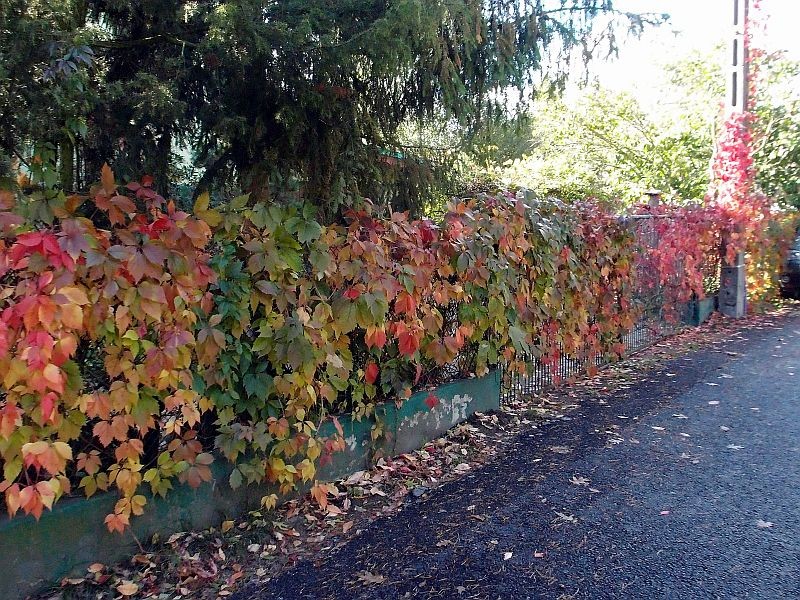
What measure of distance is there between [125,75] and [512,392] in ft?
13.1

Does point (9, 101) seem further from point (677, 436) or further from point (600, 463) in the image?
point (677, 436)

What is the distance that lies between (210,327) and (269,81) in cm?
191

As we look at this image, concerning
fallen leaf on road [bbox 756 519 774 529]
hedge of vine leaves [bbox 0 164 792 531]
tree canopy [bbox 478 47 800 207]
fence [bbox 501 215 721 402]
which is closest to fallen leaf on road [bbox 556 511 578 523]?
fallen leaf on road [bbox 756 519 774 529]

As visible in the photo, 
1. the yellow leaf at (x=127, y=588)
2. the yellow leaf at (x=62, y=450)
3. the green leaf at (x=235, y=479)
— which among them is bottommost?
the yellow leaf at (x=127, y=588)

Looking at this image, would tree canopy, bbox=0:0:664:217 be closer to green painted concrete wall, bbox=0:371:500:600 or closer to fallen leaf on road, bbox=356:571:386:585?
green painted concrete wall, bbox=0:371:500:600

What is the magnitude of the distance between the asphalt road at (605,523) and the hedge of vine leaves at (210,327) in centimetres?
67

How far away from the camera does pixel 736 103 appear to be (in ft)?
38.0

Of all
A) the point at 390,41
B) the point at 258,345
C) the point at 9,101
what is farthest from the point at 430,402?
the point at 9,101

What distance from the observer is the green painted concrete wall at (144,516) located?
2.90 m

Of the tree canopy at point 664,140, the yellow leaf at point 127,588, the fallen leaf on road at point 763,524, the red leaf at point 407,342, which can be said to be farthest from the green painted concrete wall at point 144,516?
the tree canopy at point 664,140

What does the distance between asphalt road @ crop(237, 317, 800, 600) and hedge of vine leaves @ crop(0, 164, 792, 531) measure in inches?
26.2

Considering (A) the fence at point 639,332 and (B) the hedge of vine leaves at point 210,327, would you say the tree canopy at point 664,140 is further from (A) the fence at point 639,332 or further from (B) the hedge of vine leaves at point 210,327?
(B) the hedge of vine leaves at point 210,327

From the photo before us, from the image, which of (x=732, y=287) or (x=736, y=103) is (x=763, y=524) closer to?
(x=732, y=287)

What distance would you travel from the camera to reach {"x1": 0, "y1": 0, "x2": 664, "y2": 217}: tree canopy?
3.50 metres
